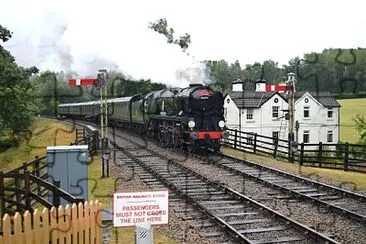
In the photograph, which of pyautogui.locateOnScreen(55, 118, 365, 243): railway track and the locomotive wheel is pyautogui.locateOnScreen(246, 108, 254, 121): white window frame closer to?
the locomotive wheel

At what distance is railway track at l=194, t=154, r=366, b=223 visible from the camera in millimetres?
10430

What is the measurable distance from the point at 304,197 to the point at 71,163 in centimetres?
551

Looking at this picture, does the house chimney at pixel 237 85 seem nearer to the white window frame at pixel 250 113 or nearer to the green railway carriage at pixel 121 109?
the white window frame at pixel 250 113

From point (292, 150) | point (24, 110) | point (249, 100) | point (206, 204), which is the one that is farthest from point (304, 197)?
point (249, 100)

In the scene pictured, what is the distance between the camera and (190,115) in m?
19.8

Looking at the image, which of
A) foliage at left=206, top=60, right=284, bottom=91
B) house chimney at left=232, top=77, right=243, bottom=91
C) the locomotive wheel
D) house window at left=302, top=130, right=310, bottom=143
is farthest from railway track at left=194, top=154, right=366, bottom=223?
foliage at left=206, top=60, right=284, bottom=91

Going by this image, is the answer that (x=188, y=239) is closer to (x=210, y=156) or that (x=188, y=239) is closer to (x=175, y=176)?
(x=175, y=176)

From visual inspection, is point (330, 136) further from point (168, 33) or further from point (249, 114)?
point (168, 33)

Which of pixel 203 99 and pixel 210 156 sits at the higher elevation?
pixel 203 99

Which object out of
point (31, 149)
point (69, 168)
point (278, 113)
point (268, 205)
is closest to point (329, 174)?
point (268, 205)

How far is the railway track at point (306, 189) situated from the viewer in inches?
411

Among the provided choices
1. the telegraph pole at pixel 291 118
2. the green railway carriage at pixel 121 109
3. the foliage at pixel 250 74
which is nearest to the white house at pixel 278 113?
the foliage at pixel 250 74

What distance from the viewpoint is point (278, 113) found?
4344cm

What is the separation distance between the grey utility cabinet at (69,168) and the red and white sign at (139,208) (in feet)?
16.0
